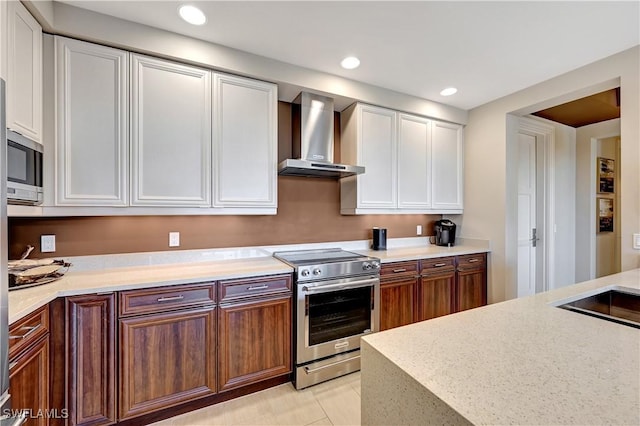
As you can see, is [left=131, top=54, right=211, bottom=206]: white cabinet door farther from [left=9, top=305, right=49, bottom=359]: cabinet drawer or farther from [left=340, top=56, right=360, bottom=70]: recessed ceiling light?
[left=340, top=56, right=360, bottom=70]: recessed ceiling light

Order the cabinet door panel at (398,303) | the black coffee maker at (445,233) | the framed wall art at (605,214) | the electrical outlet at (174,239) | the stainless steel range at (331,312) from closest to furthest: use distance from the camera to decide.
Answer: the stainless steel range at (331,312) → the electrical outlet at (174,239) → the cabinet door panel at (398,303) → the black coffee maker at (445,233) → the framed wall art at (605,214)

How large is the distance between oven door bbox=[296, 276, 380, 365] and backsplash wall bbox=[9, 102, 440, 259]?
76 cm

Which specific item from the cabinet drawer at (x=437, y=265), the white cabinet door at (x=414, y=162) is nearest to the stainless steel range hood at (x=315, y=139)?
the white cabinet door at (x=414, y=162)

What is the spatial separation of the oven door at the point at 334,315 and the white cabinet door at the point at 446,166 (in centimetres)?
157

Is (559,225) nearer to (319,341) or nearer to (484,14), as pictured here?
(484,14)

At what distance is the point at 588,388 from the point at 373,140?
2556 millimetres

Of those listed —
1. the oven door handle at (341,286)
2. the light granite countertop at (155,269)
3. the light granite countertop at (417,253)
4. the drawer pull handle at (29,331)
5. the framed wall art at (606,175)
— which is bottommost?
the oven door handle at (341,286)

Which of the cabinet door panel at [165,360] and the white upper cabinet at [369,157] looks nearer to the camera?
the cabinet door panel at [165,360]

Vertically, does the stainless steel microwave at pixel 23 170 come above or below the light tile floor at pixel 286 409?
above

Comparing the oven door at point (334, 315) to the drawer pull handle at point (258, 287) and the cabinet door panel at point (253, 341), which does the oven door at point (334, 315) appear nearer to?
the cabinet door panel at point (253, 341)

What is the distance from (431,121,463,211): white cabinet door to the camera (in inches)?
131

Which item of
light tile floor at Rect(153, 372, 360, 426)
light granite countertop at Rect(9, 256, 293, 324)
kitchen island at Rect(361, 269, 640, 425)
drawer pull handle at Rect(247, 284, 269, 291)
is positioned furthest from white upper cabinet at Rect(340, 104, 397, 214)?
kitchen island at Rect(361, 269, 640, 425)

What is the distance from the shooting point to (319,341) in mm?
2203

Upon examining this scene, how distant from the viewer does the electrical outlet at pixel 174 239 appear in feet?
7.52
